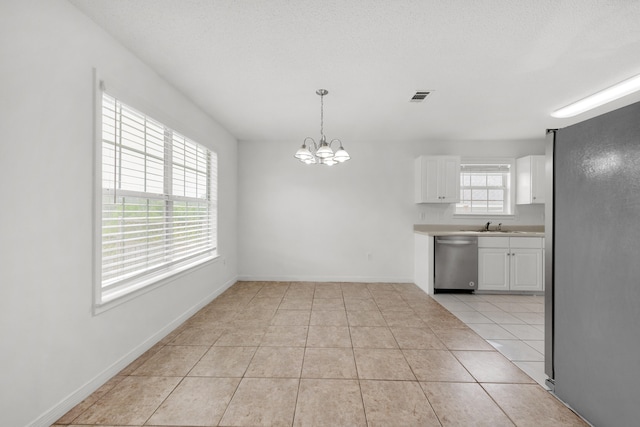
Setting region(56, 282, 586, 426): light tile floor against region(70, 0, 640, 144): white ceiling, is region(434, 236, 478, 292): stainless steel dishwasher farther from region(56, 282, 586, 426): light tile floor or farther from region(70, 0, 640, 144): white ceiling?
region(70, 0, 640, 144): white ceiling

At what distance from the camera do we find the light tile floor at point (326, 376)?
1.91m

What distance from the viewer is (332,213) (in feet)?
18.4

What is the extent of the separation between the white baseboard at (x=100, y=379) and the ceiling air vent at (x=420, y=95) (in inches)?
142

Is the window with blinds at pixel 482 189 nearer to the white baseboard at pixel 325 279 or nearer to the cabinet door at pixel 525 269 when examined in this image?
the cabinet door at pixel 525 269

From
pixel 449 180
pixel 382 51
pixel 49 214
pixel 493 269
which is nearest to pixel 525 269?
pixel 493 269

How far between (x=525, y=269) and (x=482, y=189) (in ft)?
5.10

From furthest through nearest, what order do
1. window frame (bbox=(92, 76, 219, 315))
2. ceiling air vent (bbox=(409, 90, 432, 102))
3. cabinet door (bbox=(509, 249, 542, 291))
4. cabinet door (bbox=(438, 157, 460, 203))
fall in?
→ cabinet door (bbox=(438, 157, 460, 203)), cabinet door (bbox=(509, 249, 542, 291)), ceiling air vent (bbox=(409, 90, 432, 102)), window frame (bbox=(92, 76, 219, 315))

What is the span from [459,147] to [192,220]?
4.66 metres

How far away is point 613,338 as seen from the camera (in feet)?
5.44

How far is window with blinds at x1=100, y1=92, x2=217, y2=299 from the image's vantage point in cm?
235

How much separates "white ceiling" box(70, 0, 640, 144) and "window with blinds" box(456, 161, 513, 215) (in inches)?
67.7

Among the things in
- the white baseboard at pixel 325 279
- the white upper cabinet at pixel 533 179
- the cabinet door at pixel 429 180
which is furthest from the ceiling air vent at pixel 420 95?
the white baseboard at pixel 325 279

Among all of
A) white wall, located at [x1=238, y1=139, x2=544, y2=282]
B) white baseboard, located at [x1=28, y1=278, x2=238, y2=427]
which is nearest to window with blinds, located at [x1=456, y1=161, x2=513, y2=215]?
white wall, located at [x1=238, y1=139, x2=544, y2=282]

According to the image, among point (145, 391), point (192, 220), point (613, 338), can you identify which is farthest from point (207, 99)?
point (613, 338)
